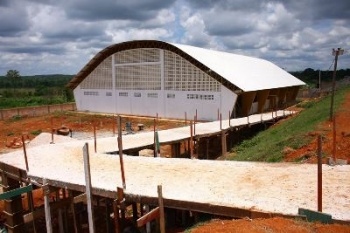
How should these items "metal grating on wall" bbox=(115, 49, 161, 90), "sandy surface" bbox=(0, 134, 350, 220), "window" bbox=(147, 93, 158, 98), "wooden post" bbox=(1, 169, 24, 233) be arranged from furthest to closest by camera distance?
"window" bbox=(147, 93, 158, 98), "metal grating on wall" bbox=(115, 49, 161, 90), "wooden post" bbox=(1, 169, 24, 233), "sandy surface" bbox=(0, 134, 350, 220)

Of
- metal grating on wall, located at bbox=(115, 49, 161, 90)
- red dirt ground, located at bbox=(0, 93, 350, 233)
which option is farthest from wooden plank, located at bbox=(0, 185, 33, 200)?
metal grating on wall, located at bbox=(115, 49, 161, 90)

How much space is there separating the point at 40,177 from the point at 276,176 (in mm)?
7896

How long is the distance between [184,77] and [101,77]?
1217cm

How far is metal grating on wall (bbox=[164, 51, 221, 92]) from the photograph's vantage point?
32.1 meters

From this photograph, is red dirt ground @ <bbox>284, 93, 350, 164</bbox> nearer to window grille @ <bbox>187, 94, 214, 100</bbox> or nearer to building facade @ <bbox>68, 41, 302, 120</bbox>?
building facade @ <bbox>68, 41, 302, 120</bbox>

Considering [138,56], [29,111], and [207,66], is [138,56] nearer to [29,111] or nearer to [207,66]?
[207,66]

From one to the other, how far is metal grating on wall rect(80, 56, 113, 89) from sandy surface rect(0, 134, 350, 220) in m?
25.7

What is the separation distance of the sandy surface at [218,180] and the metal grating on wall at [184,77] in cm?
1825

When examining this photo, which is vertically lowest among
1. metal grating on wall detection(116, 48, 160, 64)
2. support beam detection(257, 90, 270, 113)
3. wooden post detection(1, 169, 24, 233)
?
wooden post detection(1, 169, 24, 233)

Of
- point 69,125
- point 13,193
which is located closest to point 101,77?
point 69,125

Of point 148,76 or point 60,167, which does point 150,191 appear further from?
point 148,76

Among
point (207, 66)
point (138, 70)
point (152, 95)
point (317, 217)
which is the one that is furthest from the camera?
point (138, 70)

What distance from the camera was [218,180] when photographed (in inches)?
440

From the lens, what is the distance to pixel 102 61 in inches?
1609
